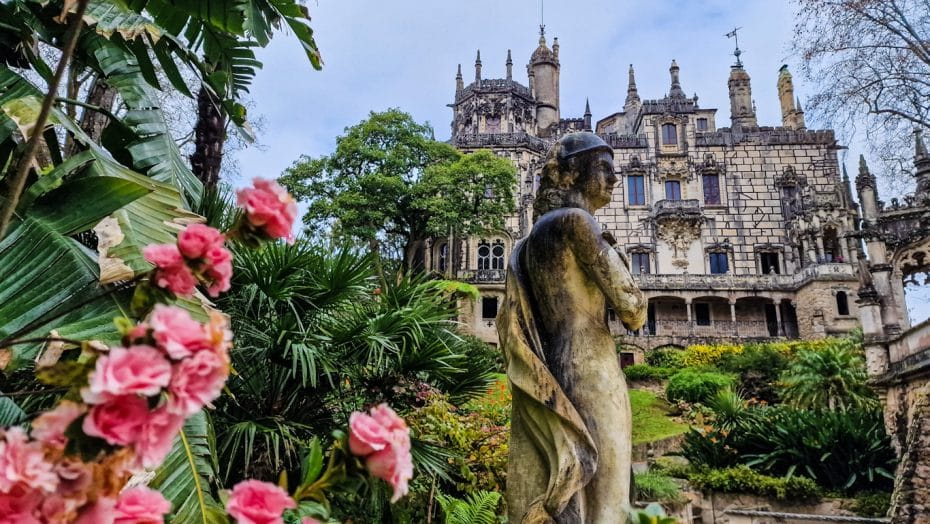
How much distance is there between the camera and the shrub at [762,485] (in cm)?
1150

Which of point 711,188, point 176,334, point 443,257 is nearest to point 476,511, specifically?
point 176,334

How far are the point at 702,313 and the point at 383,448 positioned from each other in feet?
126

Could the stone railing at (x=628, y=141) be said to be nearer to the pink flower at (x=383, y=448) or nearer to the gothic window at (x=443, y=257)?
the gothic window at (x=443, y=257)

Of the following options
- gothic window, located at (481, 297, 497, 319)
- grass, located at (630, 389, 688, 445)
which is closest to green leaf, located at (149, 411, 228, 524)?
grass, located at (630, 389, 688, 445)

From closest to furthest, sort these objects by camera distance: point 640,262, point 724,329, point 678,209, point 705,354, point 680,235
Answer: point 705,354 < point 724,329 < point 678,209 < point 680,235 < point 640,262

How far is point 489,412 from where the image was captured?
10.1 meters

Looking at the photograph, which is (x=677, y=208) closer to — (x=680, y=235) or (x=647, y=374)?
(x=680, y=235)

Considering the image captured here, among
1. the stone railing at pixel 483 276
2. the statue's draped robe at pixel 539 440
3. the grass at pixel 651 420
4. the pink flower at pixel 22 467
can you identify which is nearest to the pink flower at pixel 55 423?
the pink flower at pixel 22 467

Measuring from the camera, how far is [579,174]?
3.50 m

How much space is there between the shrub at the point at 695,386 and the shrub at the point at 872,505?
929cm

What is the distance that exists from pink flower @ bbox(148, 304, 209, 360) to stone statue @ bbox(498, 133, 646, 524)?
7.14 ft

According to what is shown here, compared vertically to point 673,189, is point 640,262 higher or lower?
lower

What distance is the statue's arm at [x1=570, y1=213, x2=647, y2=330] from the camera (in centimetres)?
310

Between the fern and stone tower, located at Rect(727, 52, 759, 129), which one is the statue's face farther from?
stone tower, located at Rect(727, 52, 759, 129)
